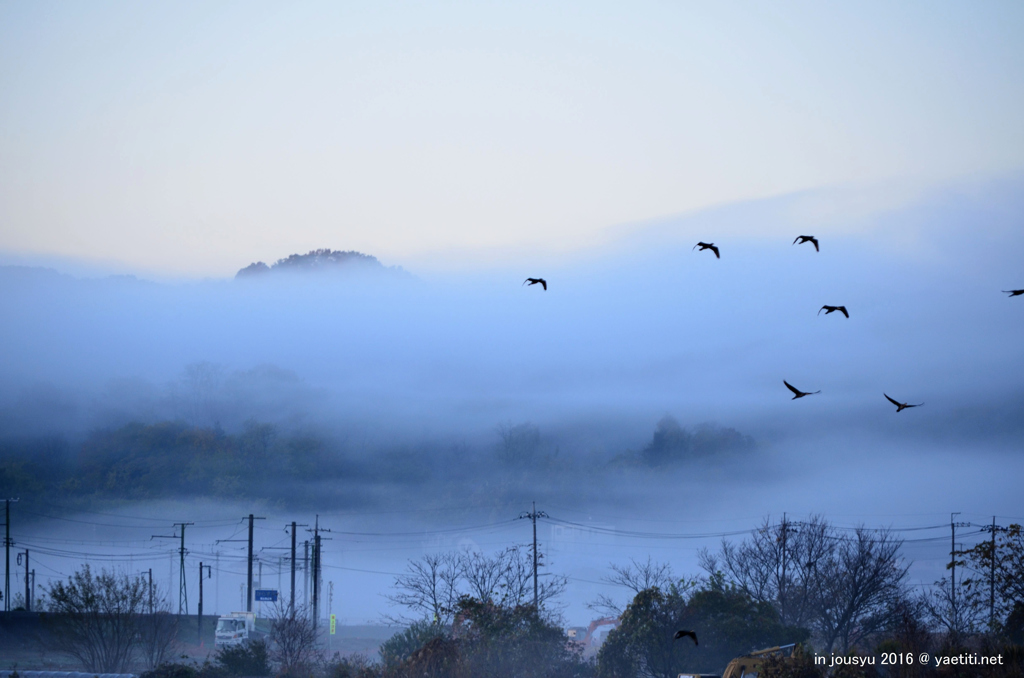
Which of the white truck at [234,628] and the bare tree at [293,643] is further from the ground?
the bare tree at [293,643]

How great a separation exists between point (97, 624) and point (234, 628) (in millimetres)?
40480

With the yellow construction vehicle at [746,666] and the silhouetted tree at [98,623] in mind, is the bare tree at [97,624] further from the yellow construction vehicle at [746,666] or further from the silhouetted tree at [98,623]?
the yellow construction vehicle at [746,666]

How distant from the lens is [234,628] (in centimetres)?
10456

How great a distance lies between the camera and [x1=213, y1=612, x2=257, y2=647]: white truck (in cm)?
10219

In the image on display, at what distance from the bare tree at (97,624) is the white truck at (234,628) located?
35274mm

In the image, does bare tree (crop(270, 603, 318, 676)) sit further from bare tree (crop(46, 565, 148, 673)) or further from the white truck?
the white truck

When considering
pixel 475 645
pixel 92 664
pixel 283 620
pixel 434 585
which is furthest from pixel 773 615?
pixel 92 664

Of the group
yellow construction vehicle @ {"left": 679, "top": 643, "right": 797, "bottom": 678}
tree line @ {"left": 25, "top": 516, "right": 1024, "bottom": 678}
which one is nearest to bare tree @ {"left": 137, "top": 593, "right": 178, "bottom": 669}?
tree line @ {"left": 25, "top": 516, "right": 1024, "bottom": 678}

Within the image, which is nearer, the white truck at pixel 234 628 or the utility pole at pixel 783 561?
the utility pole at pixel 783 561

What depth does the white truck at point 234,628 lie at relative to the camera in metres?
102

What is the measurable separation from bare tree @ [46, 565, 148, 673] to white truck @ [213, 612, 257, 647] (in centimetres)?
3527

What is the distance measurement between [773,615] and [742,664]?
49.0 feet

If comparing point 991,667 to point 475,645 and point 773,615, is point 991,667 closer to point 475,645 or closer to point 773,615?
point 773,615

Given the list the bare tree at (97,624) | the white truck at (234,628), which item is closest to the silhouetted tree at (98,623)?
the bare tree at (97,624)
